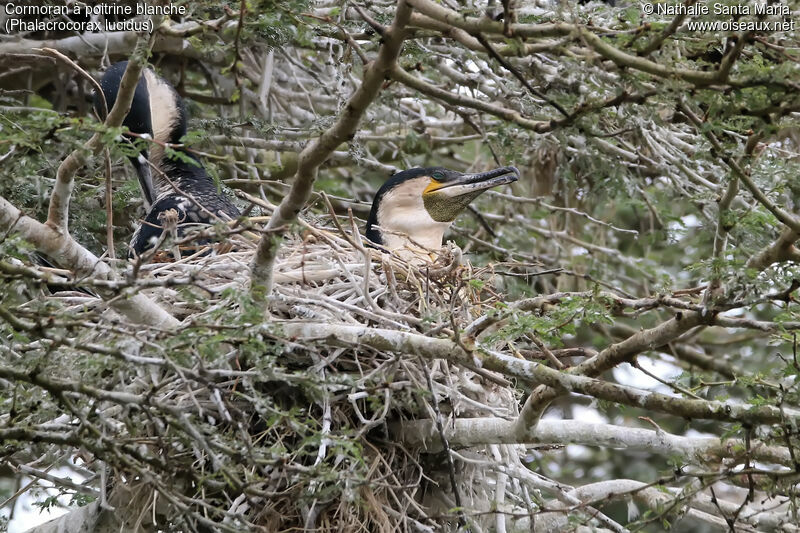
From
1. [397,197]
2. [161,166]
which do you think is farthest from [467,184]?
[161,166]

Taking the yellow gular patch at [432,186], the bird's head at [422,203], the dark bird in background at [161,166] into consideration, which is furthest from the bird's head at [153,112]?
the yellow gular patch at [432,186]

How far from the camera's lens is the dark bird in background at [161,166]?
4.61m

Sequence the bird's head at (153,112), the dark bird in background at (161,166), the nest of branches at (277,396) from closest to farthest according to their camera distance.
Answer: the nest of branches at (277,396), the dark bird in background at (161,166), the bird's head at (153,112)

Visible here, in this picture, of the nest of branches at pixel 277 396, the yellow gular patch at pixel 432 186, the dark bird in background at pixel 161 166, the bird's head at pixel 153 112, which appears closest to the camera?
the nest of branches at pixel 277 396

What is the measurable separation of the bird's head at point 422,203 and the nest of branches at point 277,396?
0.61 meters

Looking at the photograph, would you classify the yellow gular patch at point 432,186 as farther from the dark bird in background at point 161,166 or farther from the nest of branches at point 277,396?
the dark bird in background at point 161,166

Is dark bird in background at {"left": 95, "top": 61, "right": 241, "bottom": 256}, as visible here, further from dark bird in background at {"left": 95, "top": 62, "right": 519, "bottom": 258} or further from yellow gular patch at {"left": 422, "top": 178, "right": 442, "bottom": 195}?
yellow gular patch at {"left": 422, "top": 178, "right": 442, "bottom": 195}

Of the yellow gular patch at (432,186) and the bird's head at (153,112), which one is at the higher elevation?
the bird's head at (153,112)

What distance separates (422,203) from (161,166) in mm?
1399

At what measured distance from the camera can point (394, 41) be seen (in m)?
2.48

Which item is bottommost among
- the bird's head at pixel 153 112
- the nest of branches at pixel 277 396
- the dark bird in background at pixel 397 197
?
the nest of branches at pixel 277 396

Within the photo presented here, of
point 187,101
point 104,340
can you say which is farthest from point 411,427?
point 187,101

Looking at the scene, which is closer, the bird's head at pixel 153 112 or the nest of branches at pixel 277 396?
the nest of branches at pixel 277 396

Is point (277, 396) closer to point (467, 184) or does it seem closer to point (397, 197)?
point (397, 197)
